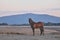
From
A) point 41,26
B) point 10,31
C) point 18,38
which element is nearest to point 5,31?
point 10,31

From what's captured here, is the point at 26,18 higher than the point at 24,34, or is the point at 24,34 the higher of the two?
the point at 26,18

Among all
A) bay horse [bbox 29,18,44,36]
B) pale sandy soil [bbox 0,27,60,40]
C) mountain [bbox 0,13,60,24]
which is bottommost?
pale sandy soil [bbox 0,27,60,40]

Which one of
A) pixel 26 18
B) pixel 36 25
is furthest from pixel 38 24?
pixel 26 18

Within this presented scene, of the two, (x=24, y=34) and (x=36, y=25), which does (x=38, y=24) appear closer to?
(x=36, y=25)

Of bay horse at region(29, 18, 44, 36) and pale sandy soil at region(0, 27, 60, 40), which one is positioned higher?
bay horse at region(29, 18, 44, 36)

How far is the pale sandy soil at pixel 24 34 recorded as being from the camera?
5.49 feet

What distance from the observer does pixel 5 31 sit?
66.9 inches

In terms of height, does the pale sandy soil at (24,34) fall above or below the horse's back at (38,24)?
below

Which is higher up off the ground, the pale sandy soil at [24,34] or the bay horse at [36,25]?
the bay horse at [36,25]

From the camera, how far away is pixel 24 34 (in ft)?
5.58

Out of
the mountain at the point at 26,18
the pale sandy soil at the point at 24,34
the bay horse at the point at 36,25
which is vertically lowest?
the pale sandy soil at the point at 24,34

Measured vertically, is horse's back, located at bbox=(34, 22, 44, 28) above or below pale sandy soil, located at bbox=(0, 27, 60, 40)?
above

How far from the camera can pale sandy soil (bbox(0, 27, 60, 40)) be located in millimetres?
1674

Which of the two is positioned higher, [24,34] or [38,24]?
[38,24]
